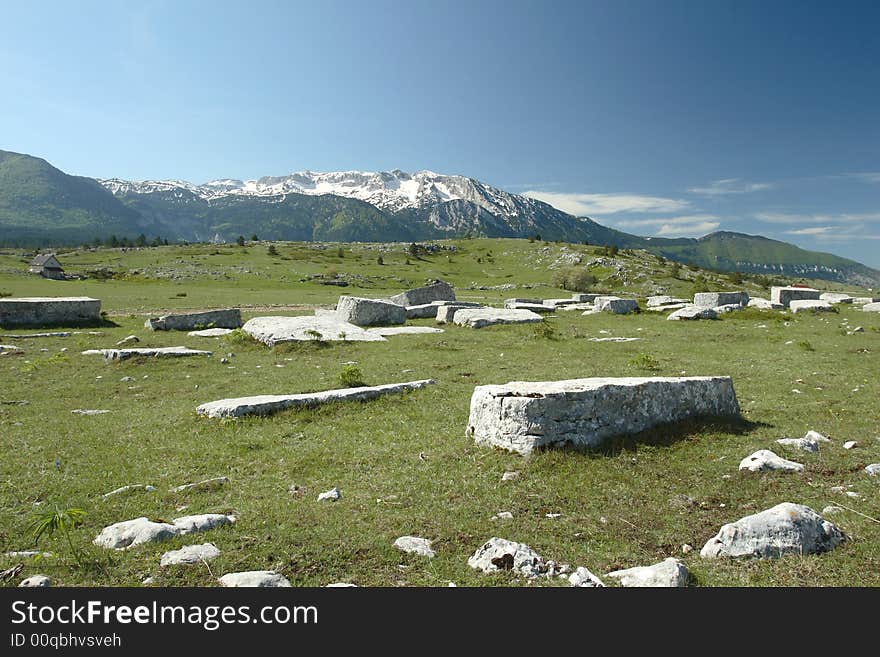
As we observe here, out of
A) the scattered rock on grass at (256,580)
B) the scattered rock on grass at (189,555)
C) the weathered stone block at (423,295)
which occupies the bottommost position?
the scattered rock on grass at (189,555)

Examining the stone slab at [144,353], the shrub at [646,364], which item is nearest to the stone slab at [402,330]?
the stone slab at [144,353]

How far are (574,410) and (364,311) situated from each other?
21.8 meters

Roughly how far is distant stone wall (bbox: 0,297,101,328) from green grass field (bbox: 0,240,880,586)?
28.4 feet

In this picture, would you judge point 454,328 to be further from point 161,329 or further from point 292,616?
point 292,616

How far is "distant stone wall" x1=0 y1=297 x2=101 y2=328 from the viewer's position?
26047 millimetres

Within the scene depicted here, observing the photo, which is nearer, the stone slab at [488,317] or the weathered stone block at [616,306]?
the stone slab at [488,317]

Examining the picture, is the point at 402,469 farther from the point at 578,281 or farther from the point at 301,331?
the point at 578,281

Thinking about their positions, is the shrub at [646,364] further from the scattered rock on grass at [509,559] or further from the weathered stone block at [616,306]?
the weathered stone block at [616,306]

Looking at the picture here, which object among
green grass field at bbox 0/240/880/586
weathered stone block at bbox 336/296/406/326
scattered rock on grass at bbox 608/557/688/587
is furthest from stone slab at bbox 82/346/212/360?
scattered rock on grass at bbox 608/557/688/587

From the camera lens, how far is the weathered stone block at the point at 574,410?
8.03 m

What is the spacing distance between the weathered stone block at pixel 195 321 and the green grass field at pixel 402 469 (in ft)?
21.7

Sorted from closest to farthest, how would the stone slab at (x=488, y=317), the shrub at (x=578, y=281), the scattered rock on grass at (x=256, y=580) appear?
the scattered rock on grass at (x=256, y=580) → the stone slab at (x=488, y=317) → the shrub at (x=578, y=281)

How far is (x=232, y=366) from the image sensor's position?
17.8m

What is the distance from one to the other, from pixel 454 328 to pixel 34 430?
773 inches
